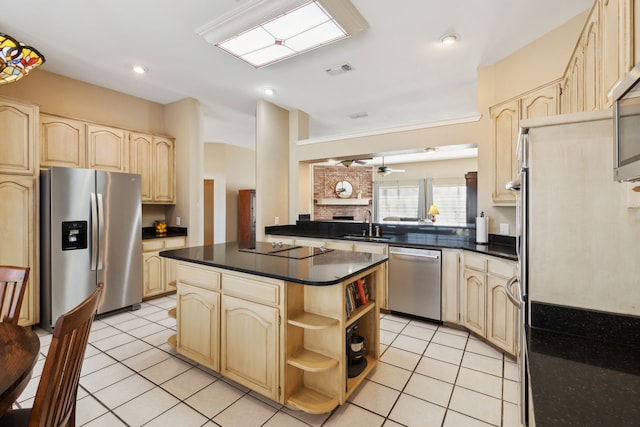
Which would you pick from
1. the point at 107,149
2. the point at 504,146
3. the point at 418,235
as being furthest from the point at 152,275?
the point at 504,146

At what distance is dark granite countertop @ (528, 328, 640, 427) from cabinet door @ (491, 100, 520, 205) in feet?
6.94

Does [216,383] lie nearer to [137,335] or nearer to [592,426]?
[137,335]

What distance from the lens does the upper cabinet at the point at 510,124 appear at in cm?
252

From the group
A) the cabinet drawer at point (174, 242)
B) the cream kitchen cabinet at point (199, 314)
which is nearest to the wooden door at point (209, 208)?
the cabinet drawer at point (174, 242)

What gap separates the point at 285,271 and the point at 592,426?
152cm

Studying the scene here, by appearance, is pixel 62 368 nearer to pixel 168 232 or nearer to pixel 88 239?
pixel 88 239

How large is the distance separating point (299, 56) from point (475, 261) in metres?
2.79

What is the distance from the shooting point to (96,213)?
A: 3.31 metres

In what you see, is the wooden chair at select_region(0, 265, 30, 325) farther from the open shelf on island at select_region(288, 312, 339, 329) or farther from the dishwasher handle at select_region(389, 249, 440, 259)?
the dishwasher handle at select_region(389, 249, 440, 259)

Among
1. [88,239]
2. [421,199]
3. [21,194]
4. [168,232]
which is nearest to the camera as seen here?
[21,194]

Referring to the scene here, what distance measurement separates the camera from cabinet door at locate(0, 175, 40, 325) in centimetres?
286

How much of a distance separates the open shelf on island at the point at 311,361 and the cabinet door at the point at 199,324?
2.16 feet

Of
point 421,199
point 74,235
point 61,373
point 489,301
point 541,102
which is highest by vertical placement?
point 541,102

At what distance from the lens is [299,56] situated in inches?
122
